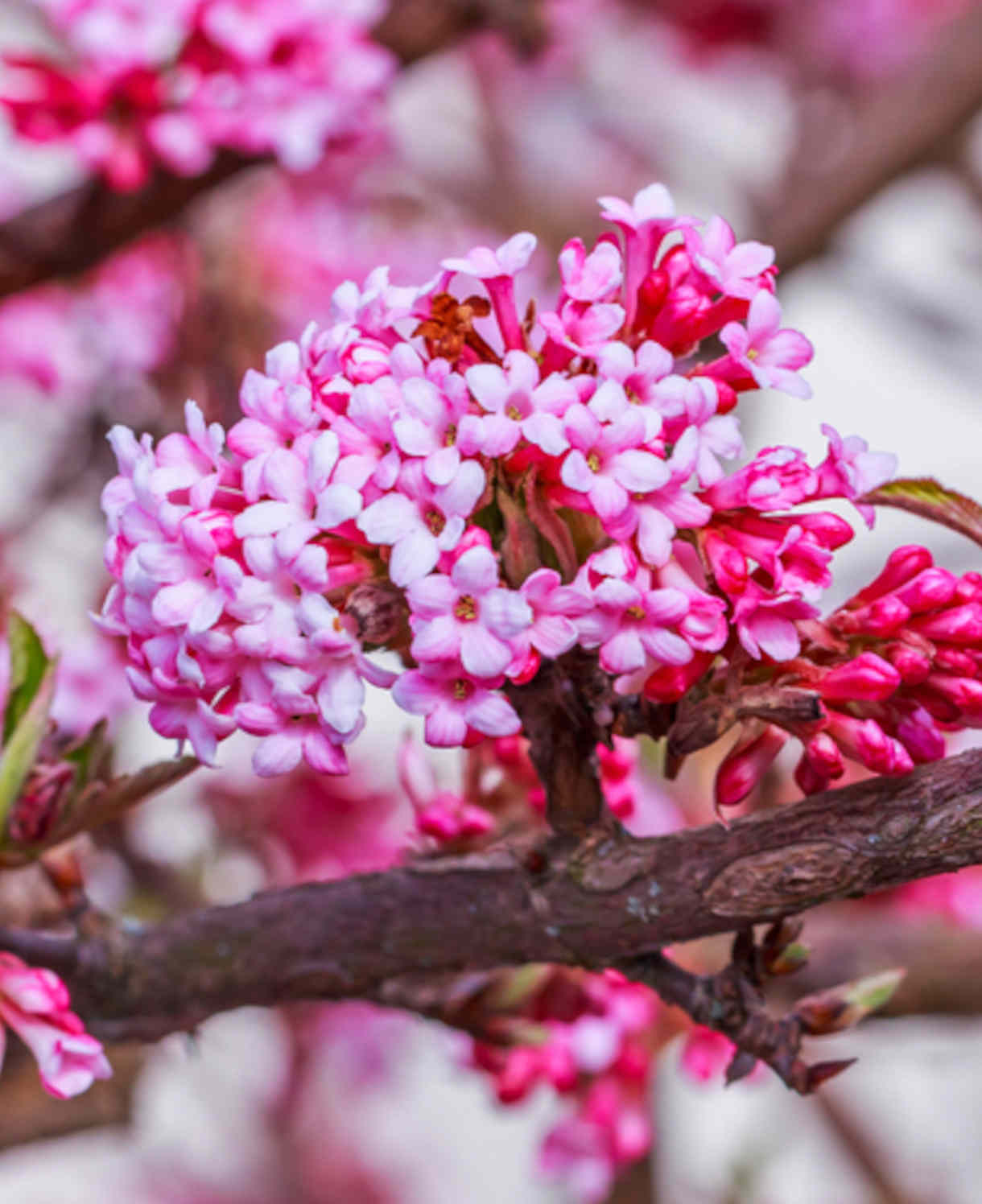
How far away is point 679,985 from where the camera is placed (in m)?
0.74

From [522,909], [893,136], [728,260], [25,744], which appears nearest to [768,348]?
[728,260]

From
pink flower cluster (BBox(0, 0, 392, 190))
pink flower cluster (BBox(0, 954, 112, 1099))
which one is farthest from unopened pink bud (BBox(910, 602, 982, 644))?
pink flower cluster (BBox(0, 0, 392, 190))

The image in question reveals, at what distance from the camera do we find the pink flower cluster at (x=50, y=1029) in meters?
0.72

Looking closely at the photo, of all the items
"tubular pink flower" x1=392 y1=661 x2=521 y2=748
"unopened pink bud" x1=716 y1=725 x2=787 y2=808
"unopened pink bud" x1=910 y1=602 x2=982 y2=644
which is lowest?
"tubular pink flower" x1=392 y1=661 x2=521 y2=748

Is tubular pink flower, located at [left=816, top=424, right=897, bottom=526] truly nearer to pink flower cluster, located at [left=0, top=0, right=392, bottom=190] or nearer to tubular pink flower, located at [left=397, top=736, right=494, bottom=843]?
tubular pink flower, located at [left=397, top=736, right=494, bottom=843]

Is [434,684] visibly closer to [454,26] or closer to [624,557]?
[624,557]

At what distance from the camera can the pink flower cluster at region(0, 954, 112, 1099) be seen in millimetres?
721

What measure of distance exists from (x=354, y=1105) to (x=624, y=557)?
2.97m

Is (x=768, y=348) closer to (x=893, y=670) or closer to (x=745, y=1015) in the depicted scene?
(x=893, y=670)

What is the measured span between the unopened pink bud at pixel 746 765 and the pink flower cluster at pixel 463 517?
0.18 ft

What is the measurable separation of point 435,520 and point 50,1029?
370 millimetres

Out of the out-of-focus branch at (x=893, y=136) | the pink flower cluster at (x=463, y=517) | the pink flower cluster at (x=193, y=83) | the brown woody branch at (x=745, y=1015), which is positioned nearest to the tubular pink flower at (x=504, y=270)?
the pink flower cluster at (x=463, y=517)

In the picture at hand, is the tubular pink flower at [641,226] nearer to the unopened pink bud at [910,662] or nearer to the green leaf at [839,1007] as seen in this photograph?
the unopened pink bud at [910,662]

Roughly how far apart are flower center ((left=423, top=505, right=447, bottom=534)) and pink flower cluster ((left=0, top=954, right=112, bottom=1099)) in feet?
1.14
